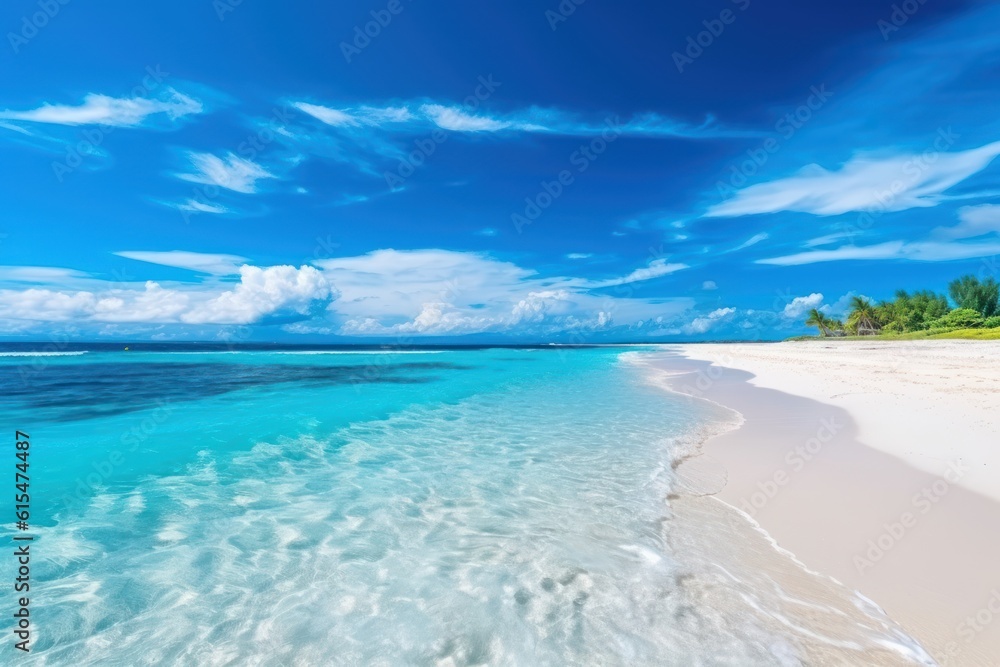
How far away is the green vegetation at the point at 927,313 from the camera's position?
6147cm

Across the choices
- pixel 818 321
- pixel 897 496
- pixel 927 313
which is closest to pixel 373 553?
pixel 897 496

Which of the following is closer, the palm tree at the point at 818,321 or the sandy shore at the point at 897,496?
the sandy shore at the point at 897,496

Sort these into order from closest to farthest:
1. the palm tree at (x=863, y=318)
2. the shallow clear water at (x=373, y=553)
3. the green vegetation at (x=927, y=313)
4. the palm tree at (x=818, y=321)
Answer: the shallow clear water at (x=373, y=553) → the green vegetation at (x=927, y=313) → the palm tree at (x=863, y=318) → the palm tree at (x=818, y=321)

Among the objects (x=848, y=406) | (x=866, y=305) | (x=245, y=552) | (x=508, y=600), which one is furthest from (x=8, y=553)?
(x=866, y=305)

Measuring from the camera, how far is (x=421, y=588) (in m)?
4.86

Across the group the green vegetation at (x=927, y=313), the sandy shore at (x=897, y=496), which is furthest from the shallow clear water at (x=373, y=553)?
the green vegetation at (x=927, y=313)

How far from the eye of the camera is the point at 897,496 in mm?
6844

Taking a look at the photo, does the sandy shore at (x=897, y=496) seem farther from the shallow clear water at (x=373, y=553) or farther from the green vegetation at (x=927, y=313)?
the green vegetation at (x=927, y=313)

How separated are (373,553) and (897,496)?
7924 millimetres

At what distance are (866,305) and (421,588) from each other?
10990 cm

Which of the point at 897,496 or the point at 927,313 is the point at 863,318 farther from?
the point at 897,496

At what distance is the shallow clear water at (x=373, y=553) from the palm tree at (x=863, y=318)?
99183mm

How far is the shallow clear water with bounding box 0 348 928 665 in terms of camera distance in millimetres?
3971

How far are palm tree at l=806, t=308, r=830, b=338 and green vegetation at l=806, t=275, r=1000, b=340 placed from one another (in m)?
3.67
